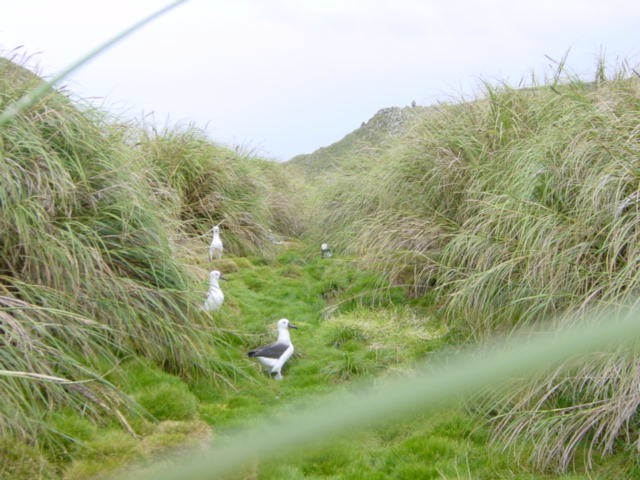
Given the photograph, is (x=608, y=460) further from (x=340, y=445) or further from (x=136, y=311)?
(x=136, y=311)

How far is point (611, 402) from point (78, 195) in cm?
388

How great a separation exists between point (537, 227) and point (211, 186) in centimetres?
669

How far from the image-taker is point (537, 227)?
4797mm

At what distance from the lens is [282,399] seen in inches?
206

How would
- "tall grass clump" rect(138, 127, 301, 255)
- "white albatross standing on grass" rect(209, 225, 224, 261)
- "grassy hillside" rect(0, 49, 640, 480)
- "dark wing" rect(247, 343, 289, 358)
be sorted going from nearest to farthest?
"grassy hillside" rect(0, 49, 640, 480) → "dark wing" rect(247, 343, 289, 358) → "white albatross standing on grass" rect(209, 225, 224, 261) → "tall grass clump" rect(138, 127, 301, 255)

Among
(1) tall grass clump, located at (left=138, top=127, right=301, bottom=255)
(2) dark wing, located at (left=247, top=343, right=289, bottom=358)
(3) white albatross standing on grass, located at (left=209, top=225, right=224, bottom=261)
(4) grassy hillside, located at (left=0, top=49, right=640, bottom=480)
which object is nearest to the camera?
(4) grassy hillside, located at (left=0, top=49, right=640, bottom=480)

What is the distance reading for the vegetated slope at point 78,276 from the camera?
145 inches

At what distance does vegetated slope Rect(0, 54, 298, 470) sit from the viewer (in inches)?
145

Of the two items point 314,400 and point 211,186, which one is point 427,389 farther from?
point 211,186

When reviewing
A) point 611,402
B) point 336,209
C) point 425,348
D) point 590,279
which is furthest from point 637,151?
point 336,209

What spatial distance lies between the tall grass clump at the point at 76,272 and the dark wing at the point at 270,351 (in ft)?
1.34

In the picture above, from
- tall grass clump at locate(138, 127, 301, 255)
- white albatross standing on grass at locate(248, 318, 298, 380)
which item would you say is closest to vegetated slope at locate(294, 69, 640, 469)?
white albatross standing on grass at locate(248, 318, 298, 380)

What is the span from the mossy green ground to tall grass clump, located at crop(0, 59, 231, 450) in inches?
8.3

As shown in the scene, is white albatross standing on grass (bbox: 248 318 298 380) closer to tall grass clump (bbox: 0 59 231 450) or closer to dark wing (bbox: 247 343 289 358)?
dark wing (bbox: 247 343 289 358)
